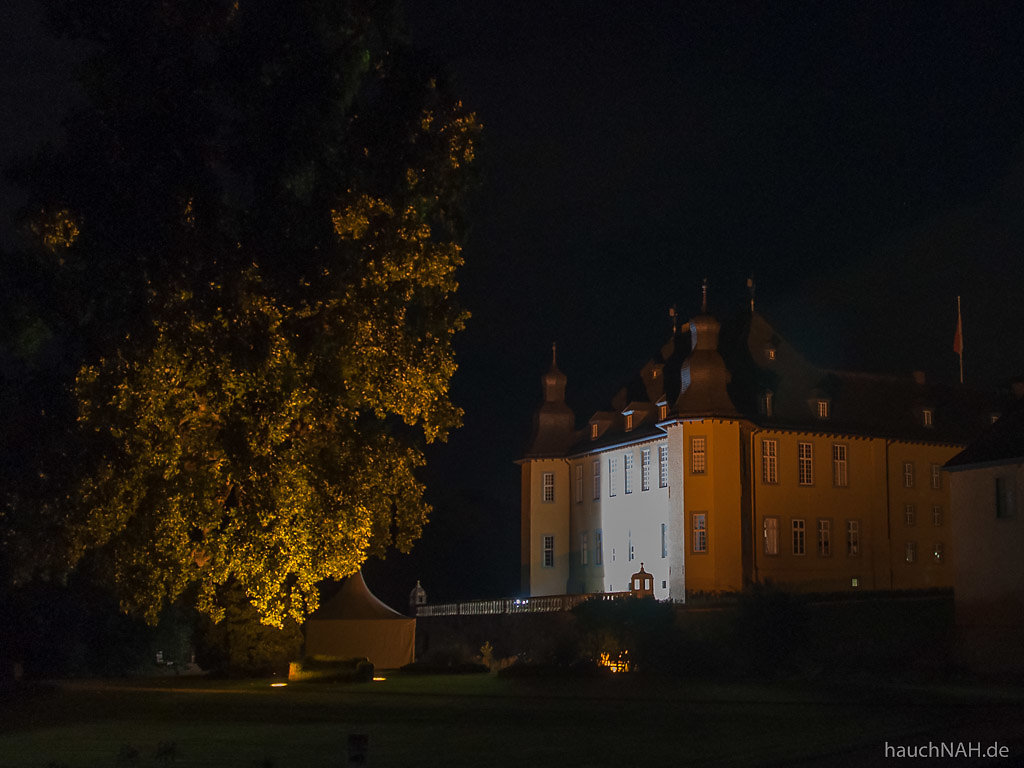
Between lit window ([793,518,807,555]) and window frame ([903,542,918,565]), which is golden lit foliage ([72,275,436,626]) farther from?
window frame ([903,542,918,565])

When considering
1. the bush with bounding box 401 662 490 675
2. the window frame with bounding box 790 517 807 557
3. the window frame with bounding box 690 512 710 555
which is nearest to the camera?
the bush with bounding box 401 662 490 675

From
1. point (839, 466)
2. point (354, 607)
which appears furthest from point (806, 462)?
point (354, 607)

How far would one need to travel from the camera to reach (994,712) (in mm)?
16453

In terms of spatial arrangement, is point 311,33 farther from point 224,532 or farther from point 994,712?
point 994,712

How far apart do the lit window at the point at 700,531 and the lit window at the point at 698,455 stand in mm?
1539

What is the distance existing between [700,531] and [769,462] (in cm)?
411

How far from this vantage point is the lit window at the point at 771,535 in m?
46.6

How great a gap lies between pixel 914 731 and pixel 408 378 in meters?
9.08

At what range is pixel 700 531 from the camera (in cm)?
4547

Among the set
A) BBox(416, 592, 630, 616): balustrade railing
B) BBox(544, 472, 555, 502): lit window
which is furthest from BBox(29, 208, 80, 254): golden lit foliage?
BBox(544, 472, 555, 502): lit window

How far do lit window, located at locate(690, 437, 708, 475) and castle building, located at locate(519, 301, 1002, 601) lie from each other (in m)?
0.05

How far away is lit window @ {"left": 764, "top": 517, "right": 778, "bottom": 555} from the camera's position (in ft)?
153

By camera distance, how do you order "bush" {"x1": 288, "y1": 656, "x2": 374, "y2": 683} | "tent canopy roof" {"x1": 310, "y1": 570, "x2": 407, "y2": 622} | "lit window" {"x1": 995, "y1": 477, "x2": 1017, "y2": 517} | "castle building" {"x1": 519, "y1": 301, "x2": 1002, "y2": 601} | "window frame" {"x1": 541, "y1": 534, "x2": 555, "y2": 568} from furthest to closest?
"window frame" {"x1": 541, "y1": 534, "x2": 555, "y2": 568} → "castle building" {"x1": 519, "y1": 301, "x2": 1002, "y2": 601} → "tent canopy roof" {"x1": 310, "y1": 570, "x2": 407, "y2": 622} → "lit window" {"x1": 995, "y1": 477, "x2": 1017, "y2": 517} → "bush" {"x1": 288, "y1": 656, "x2": 374, "y2": 683}

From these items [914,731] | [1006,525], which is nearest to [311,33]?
[914,731]
